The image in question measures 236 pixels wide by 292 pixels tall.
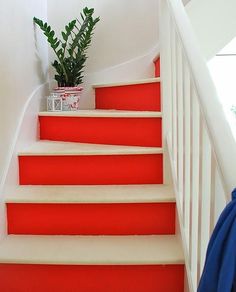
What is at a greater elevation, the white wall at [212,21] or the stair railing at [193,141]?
the white wall at [212,21]

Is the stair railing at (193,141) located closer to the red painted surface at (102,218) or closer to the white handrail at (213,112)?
the white handrail at (213,112)

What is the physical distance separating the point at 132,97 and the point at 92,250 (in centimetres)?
111

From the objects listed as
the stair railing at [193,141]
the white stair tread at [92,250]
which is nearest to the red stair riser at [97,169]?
the stair railing at [193,141]

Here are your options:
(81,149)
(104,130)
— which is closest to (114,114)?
(104,130)

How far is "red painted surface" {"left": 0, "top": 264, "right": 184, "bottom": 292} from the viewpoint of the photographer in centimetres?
154

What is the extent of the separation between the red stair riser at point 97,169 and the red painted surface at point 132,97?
0.50 m

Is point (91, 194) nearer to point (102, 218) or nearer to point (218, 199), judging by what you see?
point (102, 218)

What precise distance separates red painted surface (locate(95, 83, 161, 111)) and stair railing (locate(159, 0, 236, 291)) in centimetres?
41

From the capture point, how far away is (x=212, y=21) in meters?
2.52

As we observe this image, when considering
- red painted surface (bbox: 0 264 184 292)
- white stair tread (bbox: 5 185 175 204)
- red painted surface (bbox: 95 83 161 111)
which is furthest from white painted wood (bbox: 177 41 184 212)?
red painted surface (bbox: 95 83 161 111)

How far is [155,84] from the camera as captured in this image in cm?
226

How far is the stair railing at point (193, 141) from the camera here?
92cm

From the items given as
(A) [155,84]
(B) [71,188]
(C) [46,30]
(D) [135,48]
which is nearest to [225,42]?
(D) [135,48]

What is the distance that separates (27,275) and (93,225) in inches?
13.5
